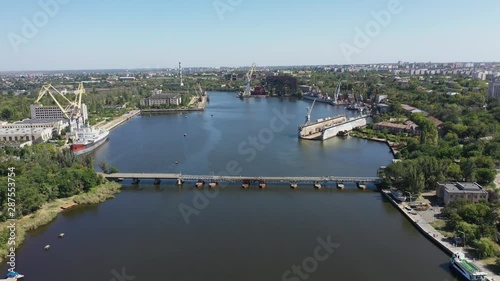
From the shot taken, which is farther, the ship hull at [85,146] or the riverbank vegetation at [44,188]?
the ship hull at [85,146]

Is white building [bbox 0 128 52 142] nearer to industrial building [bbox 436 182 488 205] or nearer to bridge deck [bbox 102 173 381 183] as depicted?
bridge deck [bbox 102 173 381 183]

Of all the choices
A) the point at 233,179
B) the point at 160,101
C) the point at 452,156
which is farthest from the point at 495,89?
the point at 160,101

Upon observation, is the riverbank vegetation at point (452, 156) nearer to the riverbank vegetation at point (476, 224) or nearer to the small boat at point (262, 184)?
the riverbank vegetation at point (476, 224)

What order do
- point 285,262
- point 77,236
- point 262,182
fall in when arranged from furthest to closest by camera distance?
point 262,182, point 77,236, point 285,262

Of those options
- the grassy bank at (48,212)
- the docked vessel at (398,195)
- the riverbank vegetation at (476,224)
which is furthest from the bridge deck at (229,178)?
the riverbank vegetation at (476,224)

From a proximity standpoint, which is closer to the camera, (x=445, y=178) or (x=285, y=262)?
(x=285, y=262)

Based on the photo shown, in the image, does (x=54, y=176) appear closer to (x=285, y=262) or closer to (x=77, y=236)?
(x=77, y=236)

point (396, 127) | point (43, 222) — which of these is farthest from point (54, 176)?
point (396, 127)
